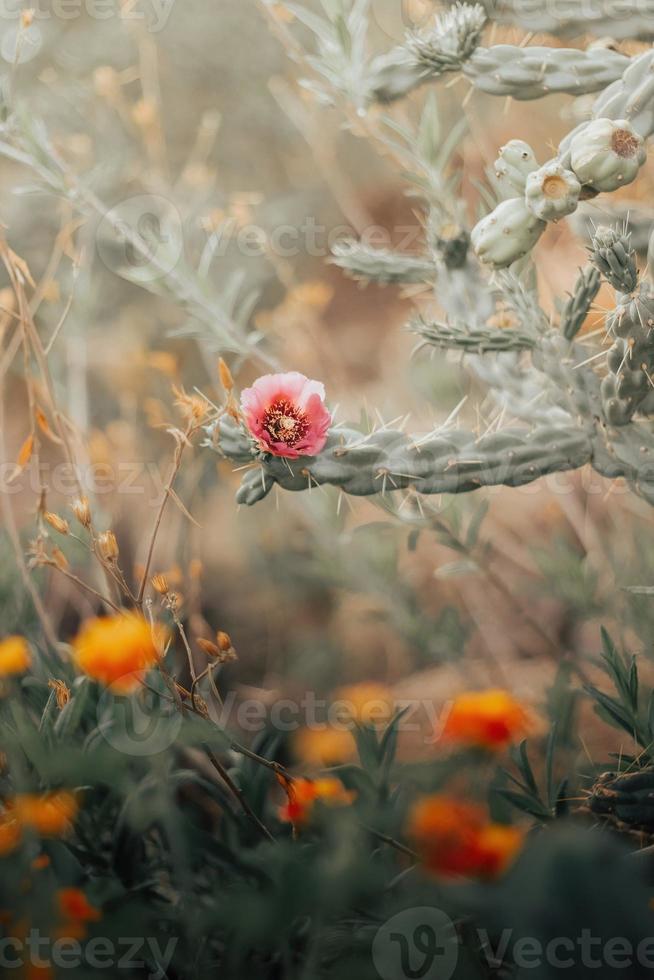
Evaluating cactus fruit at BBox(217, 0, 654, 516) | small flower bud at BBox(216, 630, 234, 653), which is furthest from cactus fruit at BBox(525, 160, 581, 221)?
small flower bud at BBox(216, 630, 234, 653)

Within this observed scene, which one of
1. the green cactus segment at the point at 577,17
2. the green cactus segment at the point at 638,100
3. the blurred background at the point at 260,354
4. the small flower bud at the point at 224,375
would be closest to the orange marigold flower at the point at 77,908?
the blurred background at the point at 260,354

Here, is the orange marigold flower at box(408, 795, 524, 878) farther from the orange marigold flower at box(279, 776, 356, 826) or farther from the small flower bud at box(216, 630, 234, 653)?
the small flower bud at box(216, 630, 234, 653)

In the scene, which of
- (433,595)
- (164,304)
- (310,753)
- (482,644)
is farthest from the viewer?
(164,304)

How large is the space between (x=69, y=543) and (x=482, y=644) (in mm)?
1170

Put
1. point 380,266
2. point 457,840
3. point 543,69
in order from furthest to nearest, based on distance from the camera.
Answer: point 380,266, point 543,69, point 457,840

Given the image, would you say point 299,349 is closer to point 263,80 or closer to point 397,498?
point 397,498

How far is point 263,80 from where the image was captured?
2.97 metres

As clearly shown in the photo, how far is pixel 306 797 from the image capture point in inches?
37.9

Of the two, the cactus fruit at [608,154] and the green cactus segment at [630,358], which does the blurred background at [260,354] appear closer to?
the green cactus segment at [630,358]

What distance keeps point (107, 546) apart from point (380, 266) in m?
0.65

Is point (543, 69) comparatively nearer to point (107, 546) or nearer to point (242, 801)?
point (107, 546)

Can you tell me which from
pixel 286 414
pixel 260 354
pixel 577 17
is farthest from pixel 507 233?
pixel 260 354

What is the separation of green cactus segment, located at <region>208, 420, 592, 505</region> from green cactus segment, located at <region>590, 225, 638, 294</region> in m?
0.26

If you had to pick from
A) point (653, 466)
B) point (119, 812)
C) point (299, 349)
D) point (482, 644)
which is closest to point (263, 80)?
point (299, 349)
